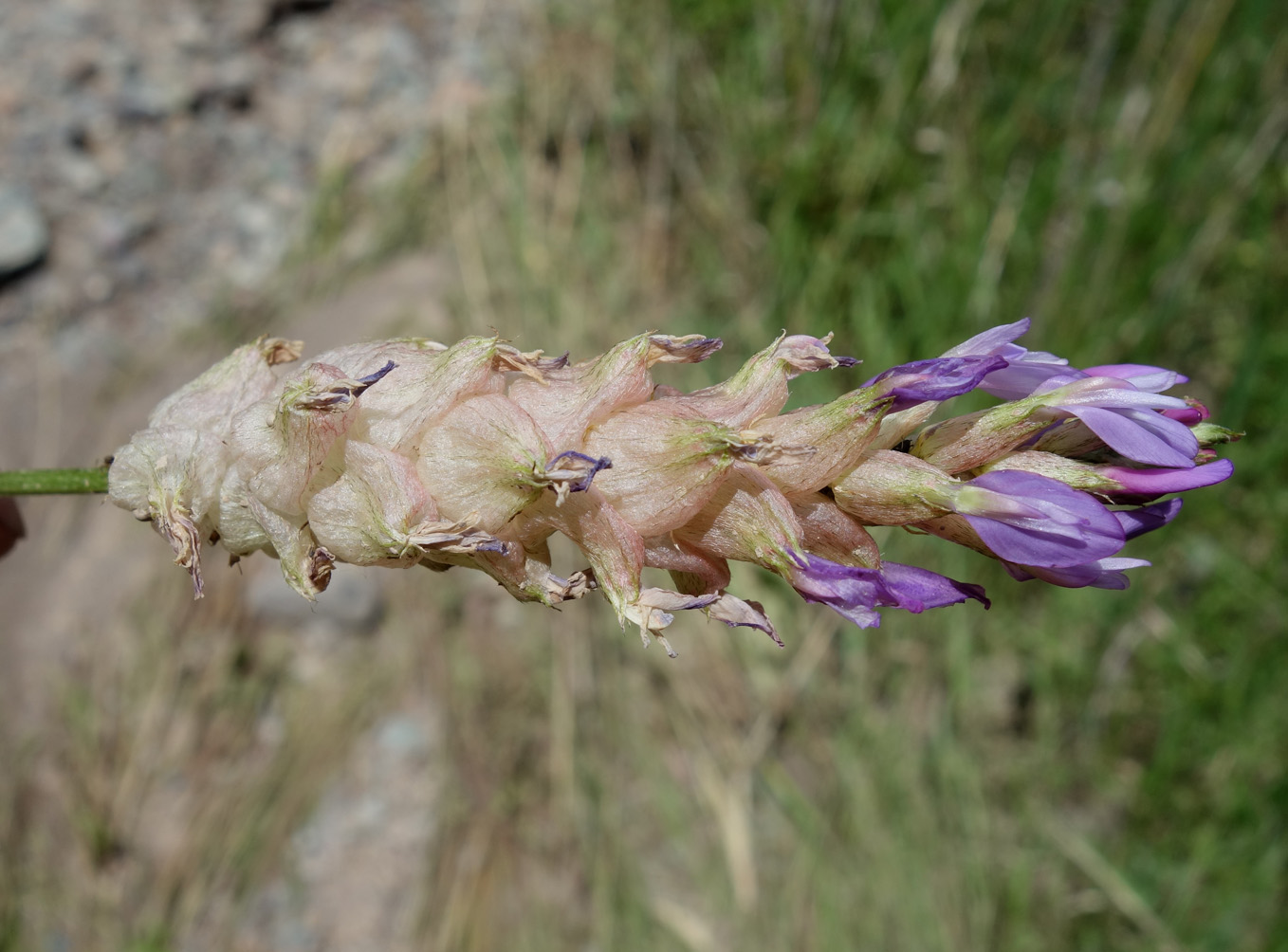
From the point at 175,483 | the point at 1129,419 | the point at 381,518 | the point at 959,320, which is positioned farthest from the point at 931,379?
the point at 959,320

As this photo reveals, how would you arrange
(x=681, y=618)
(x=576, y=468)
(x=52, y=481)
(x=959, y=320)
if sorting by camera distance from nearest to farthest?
1. (x=576, y=468)
2. (x=52, y=481)
3. (x=959, y=320)
4. (x=681, y=618)

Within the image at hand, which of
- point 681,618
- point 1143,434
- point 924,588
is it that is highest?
point 1143,434

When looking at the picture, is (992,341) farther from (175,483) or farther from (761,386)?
(175,483)

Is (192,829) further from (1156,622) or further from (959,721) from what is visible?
(1156,622)

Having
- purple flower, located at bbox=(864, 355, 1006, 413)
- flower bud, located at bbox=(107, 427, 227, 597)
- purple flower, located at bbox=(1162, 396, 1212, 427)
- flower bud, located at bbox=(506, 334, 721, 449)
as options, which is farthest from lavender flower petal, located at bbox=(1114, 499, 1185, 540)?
flower bud, located at bbox=(107, 427, 227, 597)

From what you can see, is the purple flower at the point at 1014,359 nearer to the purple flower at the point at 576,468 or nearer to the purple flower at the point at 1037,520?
the purple flower at the point at 1037,520

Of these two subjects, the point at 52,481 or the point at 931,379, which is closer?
the point at 931,379

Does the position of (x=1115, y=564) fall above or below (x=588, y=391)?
below

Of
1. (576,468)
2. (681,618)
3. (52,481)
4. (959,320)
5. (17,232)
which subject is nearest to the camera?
(576,468)
